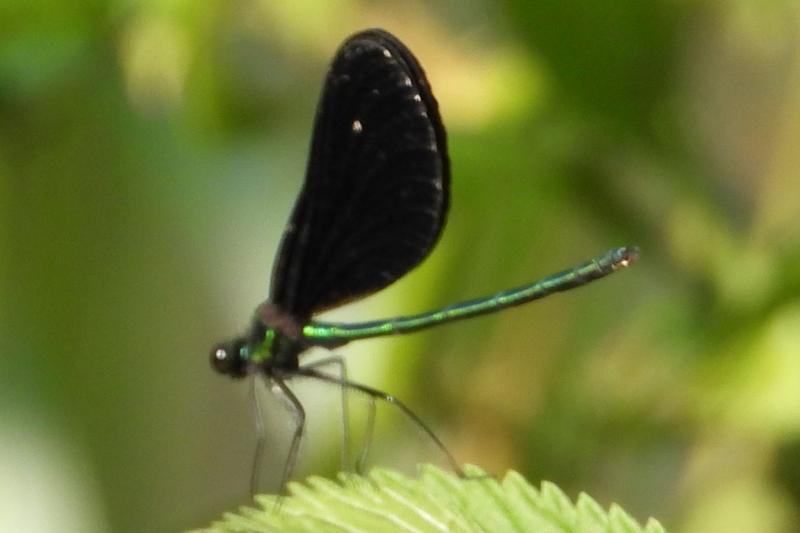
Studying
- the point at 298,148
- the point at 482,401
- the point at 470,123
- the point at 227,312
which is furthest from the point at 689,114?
the point at 227,312

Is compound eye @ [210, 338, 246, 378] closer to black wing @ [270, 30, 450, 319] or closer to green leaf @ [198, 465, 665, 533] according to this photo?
black wing @ [270, 30, 450, 319]

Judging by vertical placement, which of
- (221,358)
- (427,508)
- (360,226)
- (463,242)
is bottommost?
(427,508)

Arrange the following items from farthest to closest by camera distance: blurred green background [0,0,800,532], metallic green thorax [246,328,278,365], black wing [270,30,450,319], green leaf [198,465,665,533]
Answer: blurred green background [0,0,800,532]
metallic green thorax [246,328,278,365]
black wing [270,30,450,319]
green leaf [198,465,665,533]

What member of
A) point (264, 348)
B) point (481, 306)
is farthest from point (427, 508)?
point (264, 348)

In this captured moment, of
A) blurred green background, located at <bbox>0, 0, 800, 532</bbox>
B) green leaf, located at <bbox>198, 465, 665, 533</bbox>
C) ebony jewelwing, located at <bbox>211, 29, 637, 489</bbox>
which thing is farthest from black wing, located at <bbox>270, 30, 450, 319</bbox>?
green leaf, located at <bbox>198, 465, 665, 533</bbox>

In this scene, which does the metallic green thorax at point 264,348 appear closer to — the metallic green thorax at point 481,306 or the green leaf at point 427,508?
the metallic green thorax at point 481,306

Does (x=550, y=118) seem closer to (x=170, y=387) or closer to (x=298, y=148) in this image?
(x=298, y=148)

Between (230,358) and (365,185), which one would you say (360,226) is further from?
(230,358)
